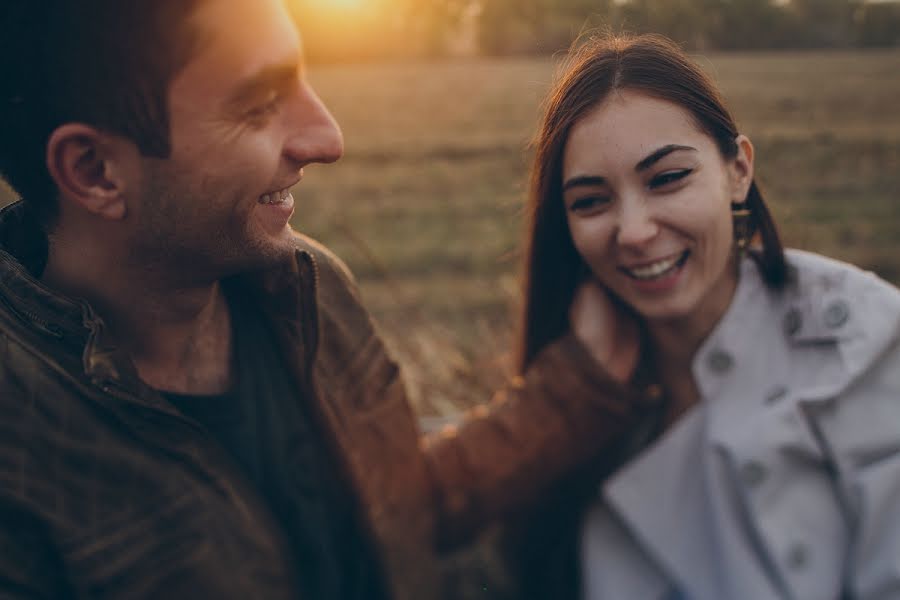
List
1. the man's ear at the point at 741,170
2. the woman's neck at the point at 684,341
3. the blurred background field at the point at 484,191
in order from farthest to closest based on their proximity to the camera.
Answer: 1. the blurred background field at the point at 484,191
2. the woman's neck at the point at 684,341
3. the man's ear at the point at 741,170

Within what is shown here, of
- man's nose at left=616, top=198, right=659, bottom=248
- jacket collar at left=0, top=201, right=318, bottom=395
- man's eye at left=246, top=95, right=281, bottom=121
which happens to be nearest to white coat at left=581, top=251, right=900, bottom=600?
man's nose at left=616, top=198, right=659, bottom=248

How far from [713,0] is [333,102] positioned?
1515cm

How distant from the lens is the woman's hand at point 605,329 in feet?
7.02

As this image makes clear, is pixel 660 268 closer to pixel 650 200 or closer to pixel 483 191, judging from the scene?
pixel 650 200

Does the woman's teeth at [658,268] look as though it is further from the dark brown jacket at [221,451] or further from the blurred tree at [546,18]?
the blurred tree at [546,18]

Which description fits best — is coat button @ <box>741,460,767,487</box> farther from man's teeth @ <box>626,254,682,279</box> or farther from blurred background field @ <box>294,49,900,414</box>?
blurred background field @ <box>294,49,900,414</box>

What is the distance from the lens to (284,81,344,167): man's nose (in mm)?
1659

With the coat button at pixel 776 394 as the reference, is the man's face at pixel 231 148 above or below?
above

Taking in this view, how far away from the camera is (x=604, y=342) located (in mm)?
2152

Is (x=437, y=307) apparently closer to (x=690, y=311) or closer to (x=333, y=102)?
(x=690, y=311)

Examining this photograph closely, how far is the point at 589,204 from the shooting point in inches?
76.9

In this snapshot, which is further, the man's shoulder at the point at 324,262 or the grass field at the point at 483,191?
the grass field at the point at 483,191

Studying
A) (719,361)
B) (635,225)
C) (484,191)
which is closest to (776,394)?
(719,361)

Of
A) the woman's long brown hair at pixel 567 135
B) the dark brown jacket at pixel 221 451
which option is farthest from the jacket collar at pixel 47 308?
the woman's long brown hair at pixel 567 135
